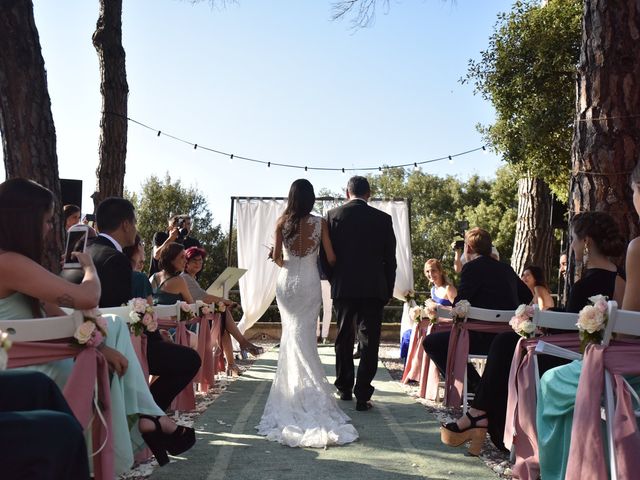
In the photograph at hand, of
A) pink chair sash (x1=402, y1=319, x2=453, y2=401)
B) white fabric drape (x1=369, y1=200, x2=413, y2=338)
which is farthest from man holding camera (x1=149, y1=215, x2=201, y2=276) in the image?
white fabric drape (x1=369, y1=200, x2=413, y2=338)

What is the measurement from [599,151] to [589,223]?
1875mm

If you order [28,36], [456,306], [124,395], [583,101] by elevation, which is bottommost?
[124,395]

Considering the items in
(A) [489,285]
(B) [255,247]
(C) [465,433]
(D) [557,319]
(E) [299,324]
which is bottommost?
(C) [465,433]

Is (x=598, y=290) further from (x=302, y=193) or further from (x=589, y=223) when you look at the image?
(x=302, y=193)

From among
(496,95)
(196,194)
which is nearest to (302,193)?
(496,95)

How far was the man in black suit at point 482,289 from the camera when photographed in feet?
18.0

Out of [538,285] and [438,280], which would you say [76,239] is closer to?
[538,285]

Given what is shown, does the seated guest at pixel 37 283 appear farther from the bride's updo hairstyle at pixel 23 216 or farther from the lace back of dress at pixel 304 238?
Result: the lace back of dress at pixel 304 238

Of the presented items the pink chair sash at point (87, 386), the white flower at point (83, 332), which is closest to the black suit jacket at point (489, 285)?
the pink chair sash at point (87, 386)

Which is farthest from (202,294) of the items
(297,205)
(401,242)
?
(401,242)

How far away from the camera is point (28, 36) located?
5613mm

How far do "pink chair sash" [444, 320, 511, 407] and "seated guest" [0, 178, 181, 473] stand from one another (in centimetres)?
275

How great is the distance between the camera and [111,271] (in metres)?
4.00

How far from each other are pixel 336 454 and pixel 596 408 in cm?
197
